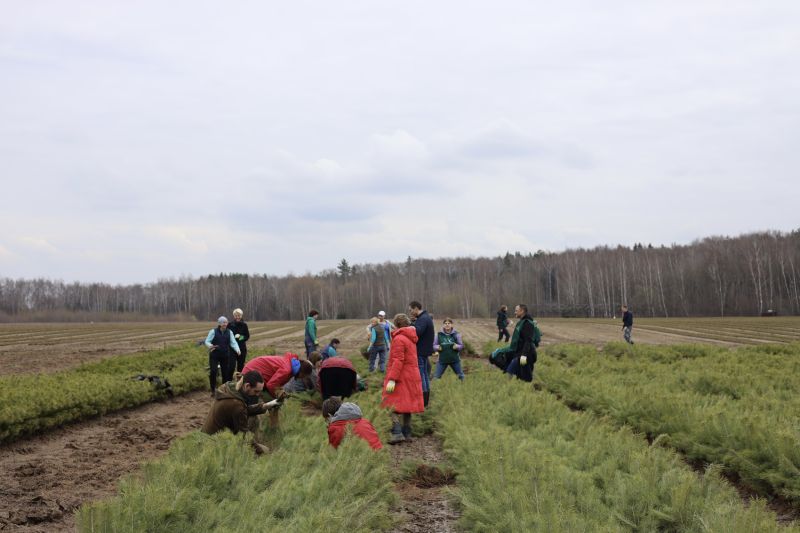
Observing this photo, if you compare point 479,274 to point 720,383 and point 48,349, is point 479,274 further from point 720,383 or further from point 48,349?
point 720,383

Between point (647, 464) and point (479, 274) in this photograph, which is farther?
point (479, 274)

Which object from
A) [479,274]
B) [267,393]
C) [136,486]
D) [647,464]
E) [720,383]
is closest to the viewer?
[136,486]

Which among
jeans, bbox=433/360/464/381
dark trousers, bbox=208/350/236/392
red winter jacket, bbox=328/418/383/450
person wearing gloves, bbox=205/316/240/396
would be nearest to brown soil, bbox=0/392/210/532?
dark trousers, bbox=208/350/236/392

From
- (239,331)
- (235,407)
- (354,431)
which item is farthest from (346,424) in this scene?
(239,331)

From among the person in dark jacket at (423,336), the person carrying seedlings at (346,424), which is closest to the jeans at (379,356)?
the person in dark jacket at (423,336)

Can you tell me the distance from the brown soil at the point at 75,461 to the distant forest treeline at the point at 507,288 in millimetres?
82576

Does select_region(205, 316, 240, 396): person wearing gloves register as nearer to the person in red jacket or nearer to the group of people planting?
the group of people planting

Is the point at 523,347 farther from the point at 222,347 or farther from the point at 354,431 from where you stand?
the point at 222,347

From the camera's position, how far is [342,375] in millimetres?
9695

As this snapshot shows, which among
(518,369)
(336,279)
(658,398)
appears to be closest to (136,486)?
(658,398)

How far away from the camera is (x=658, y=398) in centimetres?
948

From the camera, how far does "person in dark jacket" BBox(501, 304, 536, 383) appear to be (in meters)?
11.6

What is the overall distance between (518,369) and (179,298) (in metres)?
144

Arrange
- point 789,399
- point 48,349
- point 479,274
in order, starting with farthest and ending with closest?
point 479,274
point 48,349
point 789,399
